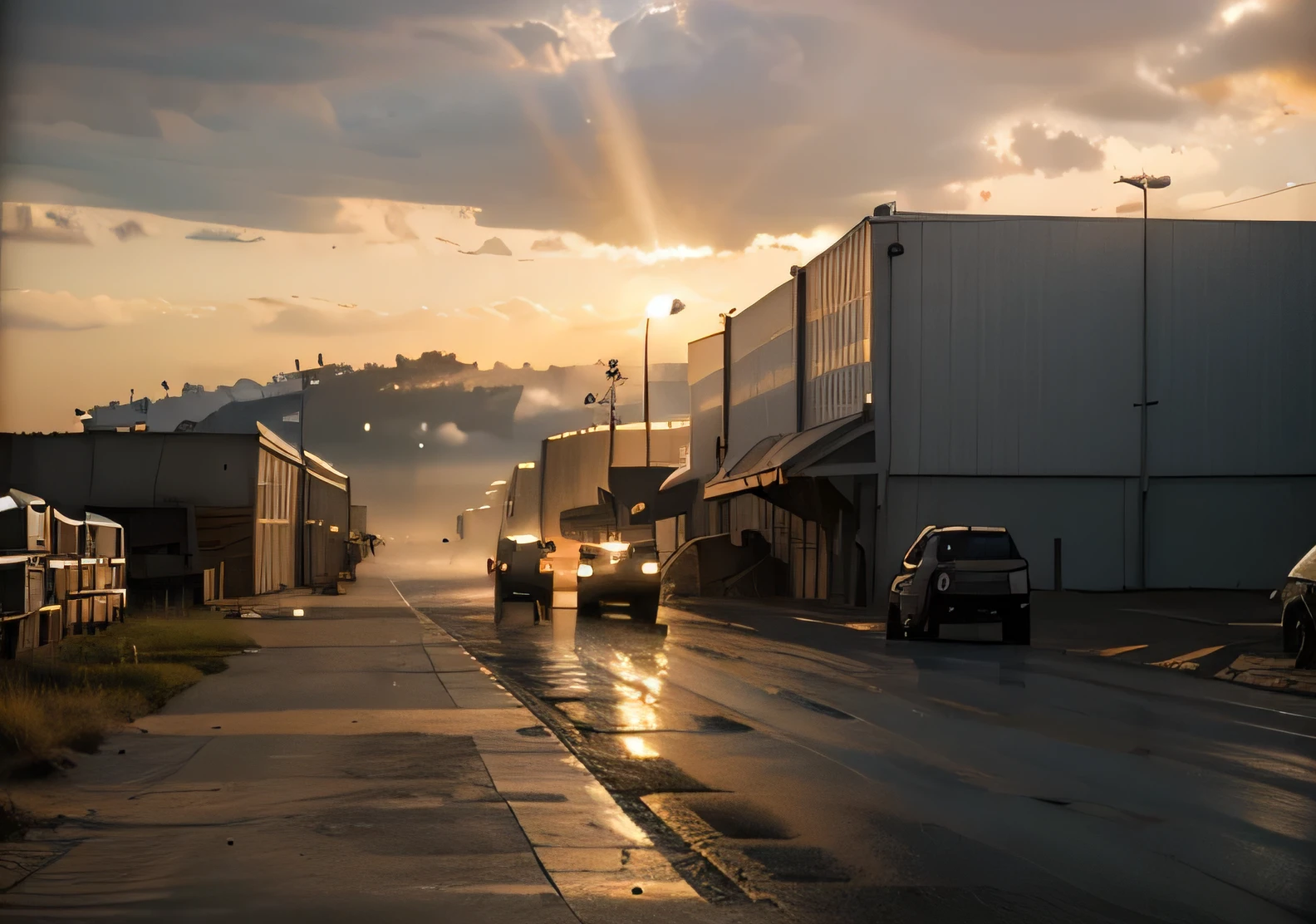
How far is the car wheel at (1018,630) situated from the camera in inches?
931

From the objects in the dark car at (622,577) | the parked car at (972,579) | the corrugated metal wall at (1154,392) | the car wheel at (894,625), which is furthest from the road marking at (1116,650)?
the corrugated metal wall at (1154,392)

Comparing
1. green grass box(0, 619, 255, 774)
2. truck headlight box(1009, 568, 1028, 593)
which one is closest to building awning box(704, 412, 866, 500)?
truck headlight box(1009, 568, 1028, 593)

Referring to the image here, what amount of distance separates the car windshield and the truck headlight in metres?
0.29

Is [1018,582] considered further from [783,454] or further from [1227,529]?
[783,454]

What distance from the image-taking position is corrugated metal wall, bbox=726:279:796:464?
49.2 metres

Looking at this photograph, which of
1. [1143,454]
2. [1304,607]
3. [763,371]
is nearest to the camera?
[1304,607]

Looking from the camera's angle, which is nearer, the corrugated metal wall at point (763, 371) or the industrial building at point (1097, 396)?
the industrial building at point (1097, 396)

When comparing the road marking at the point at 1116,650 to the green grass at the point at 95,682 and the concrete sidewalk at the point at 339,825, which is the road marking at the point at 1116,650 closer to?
the concrete sidewalk at the point at 339,825

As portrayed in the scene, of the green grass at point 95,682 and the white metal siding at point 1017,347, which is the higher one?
the white metal siding at point 1017,347

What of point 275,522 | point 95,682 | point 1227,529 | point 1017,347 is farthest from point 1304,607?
point 275,522

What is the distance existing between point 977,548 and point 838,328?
65.4 feet

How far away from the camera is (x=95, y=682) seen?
52.3 feet

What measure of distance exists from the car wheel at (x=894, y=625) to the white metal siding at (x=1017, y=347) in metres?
12.8

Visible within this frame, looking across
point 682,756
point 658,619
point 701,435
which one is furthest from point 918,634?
point 701,435
